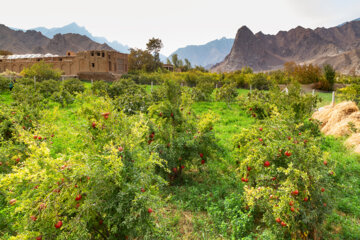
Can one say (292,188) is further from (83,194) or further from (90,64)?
(90,64)

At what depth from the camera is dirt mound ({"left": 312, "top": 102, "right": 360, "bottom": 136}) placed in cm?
805

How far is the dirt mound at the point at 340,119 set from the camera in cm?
805

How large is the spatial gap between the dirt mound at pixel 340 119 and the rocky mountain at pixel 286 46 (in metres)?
115

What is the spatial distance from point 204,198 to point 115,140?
2482 millimetres

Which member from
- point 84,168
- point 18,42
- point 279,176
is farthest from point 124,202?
point 18,42

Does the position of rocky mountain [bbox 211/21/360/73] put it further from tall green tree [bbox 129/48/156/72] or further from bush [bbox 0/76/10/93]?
bush [bbox 0/76/10/93]

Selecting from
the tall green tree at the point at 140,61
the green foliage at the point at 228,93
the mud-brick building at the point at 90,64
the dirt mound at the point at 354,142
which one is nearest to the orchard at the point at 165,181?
the dirt mound at the point at 354,142

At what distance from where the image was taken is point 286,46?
13938 centimetres

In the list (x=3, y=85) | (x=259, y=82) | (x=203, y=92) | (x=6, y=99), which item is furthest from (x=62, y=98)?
(x=259, y=82)

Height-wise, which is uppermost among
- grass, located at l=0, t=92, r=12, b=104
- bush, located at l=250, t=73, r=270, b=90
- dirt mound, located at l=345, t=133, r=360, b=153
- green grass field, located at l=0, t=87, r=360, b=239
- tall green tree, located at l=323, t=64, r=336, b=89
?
tall green tree, located at l=323, t=64, r=336, b=89

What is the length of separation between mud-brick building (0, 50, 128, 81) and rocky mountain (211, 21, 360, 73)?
8717 centimetres

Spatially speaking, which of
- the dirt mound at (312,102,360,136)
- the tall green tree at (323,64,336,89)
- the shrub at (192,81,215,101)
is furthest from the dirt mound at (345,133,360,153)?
the tall green tree at (323,64,336,89)

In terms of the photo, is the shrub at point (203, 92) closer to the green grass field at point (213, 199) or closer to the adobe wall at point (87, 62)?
the green grass field at point (213, 199)

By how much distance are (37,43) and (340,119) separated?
451 ft
